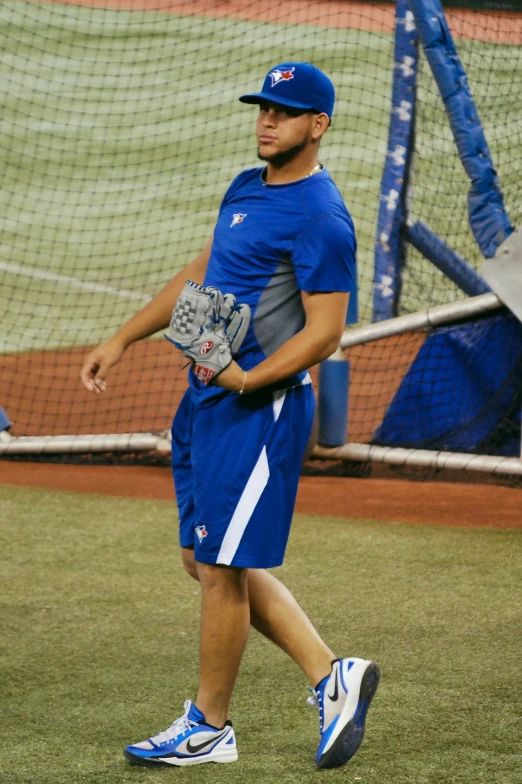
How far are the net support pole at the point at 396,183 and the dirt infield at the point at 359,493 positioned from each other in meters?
1.19

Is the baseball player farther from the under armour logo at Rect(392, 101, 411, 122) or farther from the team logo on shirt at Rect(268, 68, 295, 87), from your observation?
the under armour logo at Rect(392, 101, 411, 122)

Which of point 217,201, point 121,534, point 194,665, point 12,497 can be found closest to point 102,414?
point 12,497

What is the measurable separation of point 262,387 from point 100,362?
607 mm

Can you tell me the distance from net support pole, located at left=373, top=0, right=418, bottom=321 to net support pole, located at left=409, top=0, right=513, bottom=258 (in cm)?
37

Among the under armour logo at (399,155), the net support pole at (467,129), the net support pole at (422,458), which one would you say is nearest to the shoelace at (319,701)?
the net support pole at (422,458)

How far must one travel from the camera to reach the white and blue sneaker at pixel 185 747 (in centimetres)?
327

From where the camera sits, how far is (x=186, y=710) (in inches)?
132

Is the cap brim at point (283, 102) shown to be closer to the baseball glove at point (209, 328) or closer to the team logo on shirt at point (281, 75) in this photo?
the team logo on shirt at point (281, 75)

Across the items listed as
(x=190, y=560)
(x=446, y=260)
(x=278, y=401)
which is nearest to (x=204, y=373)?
(x=278, y=401)

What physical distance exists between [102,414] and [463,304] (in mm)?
2485

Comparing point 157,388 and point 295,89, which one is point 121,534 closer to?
point 157,388

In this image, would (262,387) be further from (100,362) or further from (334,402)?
(334,402)

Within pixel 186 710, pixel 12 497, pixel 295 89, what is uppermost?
pixel 295 89

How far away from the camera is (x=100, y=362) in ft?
11.5
